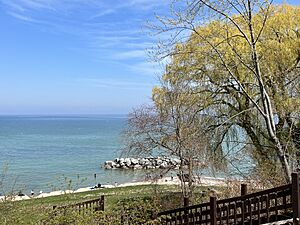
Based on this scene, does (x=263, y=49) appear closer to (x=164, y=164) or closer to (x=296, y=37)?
(x=296, y=37)

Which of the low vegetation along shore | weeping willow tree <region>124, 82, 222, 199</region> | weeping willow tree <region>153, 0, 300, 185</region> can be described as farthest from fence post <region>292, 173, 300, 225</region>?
weeping willow tree <region>124, 82, 222, 199</region>

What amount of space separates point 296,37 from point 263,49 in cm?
139

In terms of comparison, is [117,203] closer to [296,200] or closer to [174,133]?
[174,133]

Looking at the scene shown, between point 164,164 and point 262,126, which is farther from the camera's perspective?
point 164,164

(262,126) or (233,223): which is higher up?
(262,126)

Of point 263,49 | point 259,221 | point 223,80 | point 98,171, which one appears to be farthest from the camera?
point 98,171

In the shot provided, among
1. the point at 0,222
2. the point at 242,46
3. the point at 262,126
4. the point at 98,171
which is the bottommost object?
the point at 98,171

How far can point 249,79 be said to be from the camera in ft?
33.1

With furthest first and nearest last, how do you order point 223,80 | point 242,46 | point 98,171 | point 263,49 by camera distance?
1. point 98,171
2. point 223,80
3. point 263,49
4. point 242,46

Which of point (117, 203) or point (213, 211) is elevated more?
point (213, 211)

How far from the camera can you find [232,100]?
11.4 metres

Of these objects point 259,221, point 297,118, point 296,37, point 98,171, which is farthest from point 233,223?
point 98,171

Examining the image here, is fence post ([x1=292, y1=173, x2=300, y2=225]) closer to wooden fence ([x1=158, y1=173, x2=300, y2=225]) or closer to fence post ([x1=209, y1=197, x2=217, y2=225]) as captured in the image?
wooden fence ([x1=158, y1=173, x2=300, y2=225])

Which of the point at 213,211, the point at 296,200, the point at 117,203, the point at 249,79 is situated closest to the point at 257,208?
the point at 296,200
